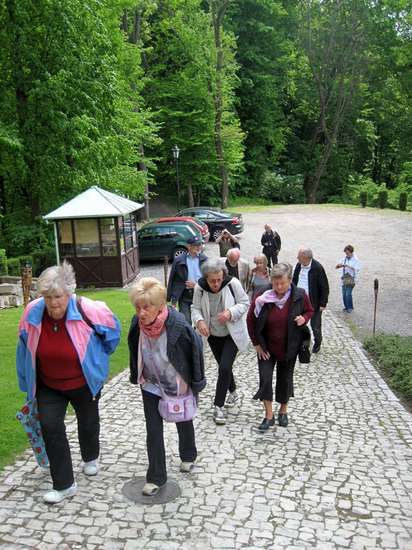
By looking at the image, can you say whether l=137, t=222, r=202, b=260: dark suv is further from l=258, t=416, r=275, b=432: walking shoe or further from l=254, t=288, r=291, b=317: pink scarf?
l=254, t=288, r=291, b=317: pink scarf

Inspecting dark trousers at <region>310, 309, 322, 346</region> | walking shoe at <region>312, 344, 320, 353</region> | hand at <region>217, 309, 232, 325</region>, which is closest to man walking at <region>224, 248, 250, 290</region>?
dark trousers at <region>310, 309, 322, 346</region>

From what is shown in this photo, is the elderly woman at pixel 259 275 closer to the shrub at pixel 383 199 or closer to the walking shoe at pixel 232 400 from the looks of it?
the walking shoe at pixel 232 400

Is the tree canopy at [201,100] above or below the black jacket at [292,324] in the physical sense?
above

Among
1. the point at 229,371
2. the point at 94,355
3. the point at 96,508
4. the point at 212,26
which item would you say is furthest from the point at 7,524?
the point at 212,26

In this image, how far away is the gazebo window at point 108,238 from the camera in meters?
18.1

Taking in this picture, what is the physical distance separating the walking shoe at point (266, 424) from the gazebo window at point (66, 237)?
1314 cm

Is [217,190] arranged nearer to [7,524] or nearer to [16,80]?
[16,80]

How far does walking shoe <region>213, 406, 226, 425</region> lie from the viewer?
6.11 metres

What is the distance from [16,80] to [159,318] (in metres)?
18.4

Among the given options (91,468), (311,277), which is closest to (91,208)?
(311,277)

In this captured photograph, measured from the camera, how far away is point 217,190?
48.9 meters

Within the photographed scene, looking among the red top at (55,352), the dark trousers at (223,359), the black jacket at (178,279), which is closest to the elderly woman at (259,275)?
the black jacket at (178,279)

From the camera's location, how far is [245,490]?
4.70 meters

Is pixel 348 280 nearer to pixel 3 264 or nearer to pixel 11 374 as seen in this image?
pixel 11 374
